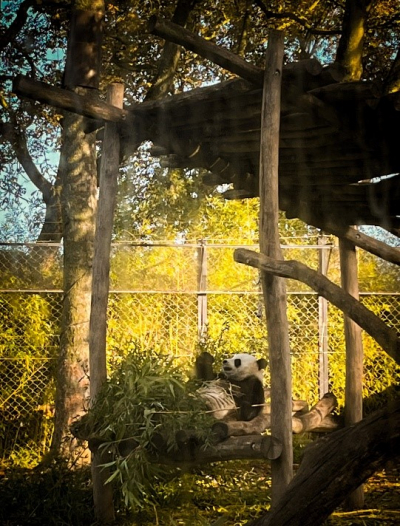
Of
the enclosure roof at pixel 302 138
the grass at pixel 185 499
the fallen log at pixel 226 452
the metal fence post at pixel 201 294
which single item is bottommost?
the grass at pixel 185 499

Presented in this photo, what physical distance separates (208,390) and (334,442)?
0.99 m

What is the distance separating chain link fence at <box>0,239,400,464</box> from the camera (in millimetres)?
3393

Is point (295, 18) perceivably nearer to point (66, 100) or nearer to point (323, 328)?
point (323, 328)

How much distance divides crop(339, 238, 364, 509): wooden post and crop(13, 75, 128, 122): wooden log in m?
1.14

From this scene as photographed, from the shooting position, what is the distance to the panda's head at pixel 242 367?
2.47 metres

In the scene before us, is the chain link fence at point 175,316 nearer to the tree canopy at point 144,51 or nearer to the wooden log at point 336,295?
the tree canopy at point 144,51

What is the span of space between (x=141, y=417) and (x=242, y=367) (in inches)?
18.3

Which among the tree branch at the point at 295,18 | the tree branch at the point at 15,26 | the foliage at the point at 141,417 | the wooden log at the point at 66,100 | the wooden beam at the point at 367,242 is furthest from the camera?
the tree branch at the point at 295,18

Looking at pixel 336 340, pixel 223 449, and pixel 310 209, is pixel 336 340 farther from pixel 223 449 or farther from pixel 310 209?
pixel 223 449

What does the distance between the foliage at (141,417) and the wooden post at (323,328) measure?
1172 millimetres

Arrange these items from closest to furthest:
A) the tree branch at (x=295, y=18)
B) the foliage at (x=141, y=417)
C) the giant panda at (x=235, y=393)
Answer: the foliage at (x=141, y=417) → the giant panda at (x=235, y=393) → the tree branch at (x=295, y=18)

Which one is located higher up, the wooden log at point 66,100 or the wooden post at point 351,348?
the wooden log at point 66,100

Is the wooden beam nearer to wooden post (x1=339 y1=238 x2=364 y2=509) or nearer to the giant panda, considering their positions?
wooden post (x1=339 y1=238 x2=364 y2=509)

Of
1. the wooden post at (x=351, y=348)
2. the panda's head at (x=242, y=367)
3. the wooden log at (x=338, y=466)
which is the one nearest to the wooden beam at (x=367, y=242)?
the wooden post at (x=351, y=348)
